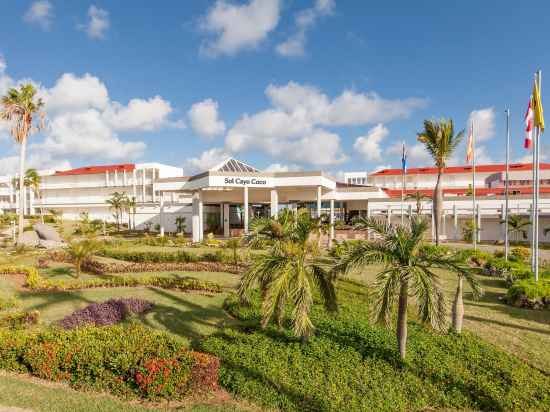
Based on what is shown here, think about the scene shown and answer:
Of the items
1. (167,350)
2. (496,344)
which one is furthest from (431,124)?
(167,350)

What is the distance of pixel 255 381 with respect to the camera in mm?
7066

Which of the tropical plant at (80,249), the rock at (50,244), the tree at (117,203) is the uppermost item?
the tree at (117,203)

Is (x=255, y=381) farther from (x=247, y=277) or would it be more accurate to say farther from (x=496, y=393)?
(x=496, y=393)

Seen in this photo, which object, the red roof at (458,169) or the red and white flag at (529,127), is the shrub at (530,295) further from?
the red roof at (458,169)

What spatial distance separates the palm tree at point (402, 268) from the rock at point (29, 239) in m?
30.8

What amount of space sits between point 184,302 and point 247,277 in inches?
244

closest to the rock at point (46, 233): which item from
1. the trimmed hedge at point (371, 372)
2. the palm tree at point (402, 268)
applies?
the trimmed hedge at point (371, 372)

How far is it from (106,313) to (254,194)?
2704 cm

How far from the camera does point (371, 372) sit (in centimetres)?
733

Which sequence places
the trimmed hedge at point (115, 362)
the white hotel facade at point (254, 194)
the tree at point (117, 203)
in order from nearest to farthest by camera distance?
the trimmed hedge at point (115, 362)
the white hotel facade at point (254, 194)
the tree at point (117, 203)

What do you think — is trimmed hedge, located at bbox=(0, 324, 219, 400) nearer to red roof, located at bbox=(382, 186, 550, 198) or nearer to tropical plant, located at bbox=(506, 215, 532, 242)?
tropical plant, located at bbox=(506, 215, 532, 242)

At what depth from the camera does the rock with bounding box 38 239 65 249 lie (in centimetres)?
2875

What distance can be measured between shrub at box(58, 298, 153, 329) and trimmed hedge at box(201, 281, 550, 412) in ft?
13.2

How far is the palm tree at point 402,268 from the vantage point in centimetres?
688
